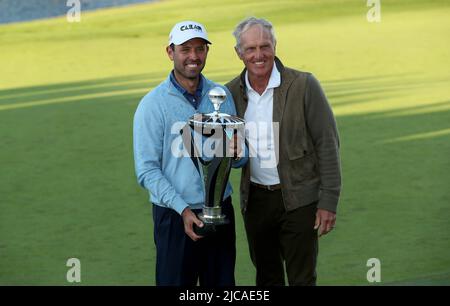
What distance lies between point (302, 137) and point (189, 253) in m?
0.61

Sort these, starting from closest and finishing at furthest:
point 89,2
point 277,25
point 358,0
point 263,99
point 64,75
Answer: point 263,99, point 64,75, point 277,25, point 358,0, point 89,2

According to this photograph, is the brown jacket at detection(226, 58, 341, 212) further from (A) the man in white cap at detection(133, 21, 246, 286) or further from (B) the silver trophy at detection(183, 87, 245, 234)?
(B) the silver trophy at detection(183, 87, 245, 234)

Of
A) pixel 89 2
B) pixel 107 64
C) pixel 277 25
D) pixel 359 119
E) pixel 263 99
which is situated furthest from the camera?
pixel 89 2

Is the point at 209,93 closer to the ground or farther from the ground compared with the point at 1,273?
farther from the ground

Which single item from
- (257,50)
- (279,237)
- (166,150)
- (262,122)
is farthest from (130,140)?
(166,150)

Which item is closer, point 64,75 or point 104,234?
point 104,234

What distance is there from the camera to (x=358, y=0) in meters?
21.1

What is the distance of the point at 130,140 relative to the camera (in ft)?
31.7

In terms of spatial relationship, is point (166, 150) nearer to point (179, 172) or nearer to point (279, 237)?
point (179, 172)

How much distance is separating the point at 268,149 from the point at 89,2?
2184cm

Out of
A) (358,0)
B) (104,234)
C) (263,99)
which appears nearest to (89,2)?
(358,0)

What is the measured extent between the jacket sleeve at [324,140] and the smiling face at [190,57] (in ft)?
1.61
